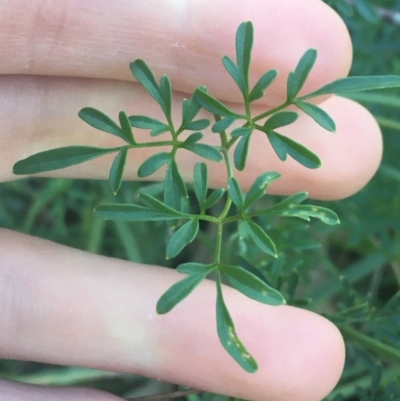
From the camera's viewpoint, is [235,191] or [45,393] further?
[45,393]

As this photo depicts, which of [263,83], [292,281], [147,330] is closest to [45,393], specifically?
[147,330]

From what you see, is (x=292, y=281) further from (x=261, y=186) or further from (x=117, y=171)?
(x=117, y=171)

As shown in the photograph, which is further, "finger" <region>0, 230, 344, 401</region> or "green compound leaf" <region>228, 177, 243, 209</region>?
"finger" <region>0, 230, 344, 401</region>

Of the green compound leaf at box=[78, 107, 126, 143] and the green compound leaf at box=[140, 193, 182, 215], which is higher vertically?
the green compound leaf at box=[78, 107, 126, 143]

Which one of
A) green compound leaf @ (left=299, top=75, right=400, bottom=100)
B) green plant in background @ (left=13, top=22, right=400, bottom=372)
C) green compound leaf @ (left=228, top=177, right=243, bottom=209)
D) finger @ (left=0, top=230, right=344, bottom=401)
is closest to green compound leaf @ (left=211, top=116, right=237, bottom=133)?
green plant in background @ (left=13, top=22, right=400, bottom=372)

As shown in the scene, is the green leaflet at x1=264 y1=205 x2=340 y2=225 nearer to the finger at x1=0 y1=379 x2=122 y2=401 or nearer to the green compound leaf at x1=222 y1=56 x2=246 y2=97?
the green compound leaf at x1=222 y1=56 x2=246 y2=97

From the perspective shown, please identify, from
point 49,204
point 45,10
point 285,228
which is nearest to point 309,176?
point 285,228

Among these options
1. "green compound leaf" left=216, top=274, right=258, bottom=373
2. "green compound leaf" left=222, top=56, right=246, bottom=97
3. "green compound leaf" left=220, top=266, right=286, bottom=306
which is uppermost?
"green compound leaf" left=222, top=56, right=246, bottom=97
